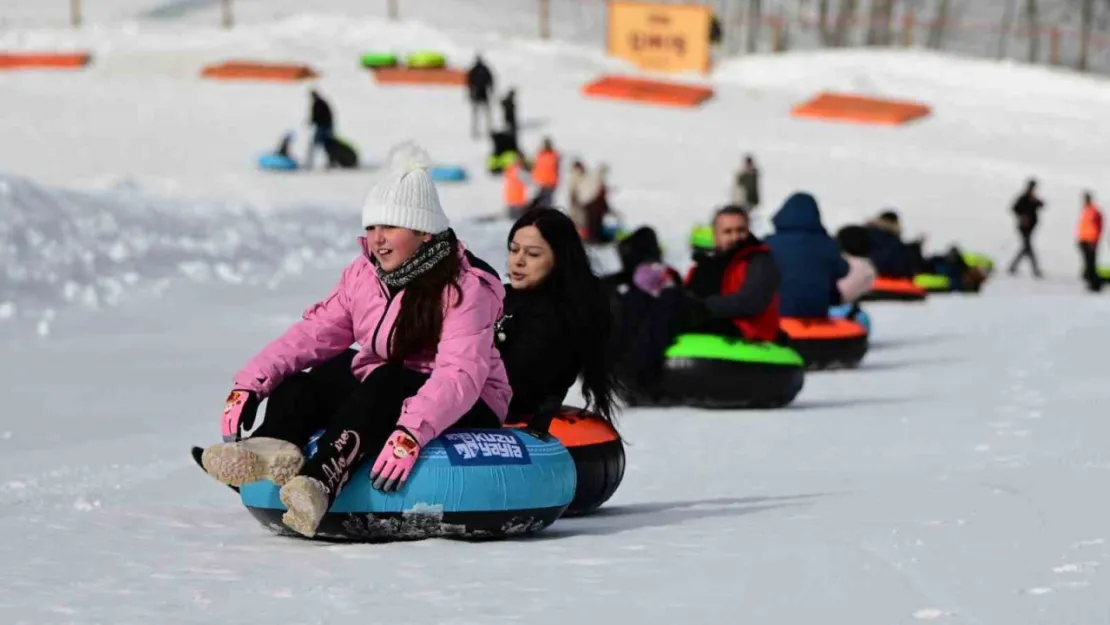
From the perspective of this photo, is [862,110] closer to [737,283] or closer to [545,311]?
[737,283]

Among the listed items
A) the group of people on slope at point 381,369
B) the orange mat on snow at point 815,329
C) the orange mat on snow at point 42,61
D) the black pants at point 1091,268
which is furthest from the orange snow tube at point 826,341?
the orange mat on snow at point 42,61

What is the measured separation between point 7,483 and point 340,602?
3841 mm

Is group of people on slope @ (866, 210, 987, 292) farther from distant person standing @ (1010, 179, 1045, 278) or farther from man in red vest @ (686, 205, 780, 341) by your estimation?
man in red vest @ (686, 205, 780, 341)

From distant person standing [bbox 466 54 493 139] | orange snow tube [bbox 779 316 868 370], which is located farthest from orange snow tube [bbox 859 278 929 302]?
distant person standing [bbox 466 54 493 139]

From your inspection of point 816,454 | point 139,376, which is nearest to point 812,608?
point 816,454

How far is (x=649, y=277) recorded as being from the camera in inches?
446

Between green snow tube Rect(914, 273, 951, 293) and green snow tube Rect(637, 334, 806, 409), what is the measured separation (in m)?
12.6

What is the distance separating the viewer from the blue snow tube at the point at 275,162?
3114 cm

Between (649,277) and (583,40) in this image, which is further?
(583,40)

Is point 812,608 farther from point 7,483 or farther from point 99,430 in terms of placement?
point 99,430

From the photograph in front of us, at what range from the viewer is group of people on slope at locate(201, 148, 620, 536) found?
5.41m

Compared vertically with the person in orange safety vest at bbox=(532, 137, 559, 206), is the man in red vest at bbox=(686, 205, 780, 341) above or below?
above

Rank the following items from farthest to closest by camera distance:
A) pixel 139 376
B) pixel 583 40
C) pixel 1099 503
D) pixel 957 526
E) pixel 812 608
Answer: pixel 583 40 → pixel 139 376 → pixel 1099 503 → pixel 957 526 → pixel 812 608

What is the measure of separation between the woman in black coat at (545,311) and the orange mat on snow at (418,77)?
112 ft
